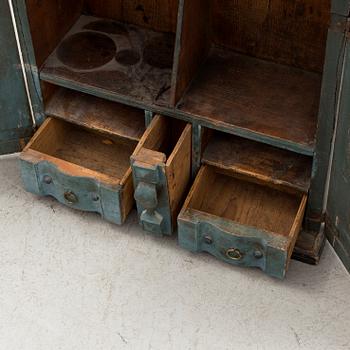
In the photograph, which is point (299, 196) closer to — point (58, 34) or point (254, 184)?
point (254, 184)

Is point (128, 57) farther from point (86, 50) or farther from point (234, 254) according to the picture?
point (234, 254)

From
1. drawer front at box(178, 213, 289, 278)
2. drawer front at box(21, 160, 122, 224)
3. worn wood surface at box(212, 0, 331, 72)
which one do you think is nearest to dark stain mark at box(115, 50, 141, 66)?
worn wood surface at box(212, 0, 331, 72)

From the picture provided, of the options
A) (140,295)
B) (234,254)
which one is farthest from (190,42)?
(140,295)

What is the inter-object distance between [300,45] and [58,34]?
663mm

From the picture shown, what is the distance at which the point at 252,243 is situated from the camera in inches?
79.6

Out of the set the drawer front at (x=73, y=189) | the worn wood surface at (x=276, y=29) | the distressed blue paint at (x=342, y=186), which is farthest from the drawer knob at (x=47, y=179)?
the distressed blue paint at (x=342, y=186)

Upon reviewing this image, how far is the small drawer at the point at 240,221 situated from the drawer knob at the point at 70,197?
0.30 m

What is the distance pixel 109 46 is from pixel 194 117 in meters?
0.39

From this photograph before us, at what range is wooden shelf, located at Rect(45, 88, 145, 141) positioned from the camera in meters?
2.24

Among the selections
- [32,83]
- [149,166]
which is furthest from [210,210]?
[32,83]

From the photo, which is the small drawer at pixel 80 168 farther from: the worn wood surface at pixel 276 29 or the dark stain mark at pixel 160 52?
A: the worn wood surface at pixel 276 29

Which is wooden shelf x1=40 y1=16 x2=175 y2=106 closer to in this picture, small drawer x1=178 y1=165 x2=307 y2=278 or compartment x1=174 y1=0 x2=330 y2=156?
compartment x1=174 y1=0 x2=330 y2=156

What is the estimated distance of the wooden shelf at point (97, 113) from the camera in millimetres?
2238

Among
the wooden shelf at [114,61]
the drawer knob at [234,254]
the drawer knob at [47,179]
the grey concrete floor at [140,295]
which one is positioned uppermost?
the wooden shelf at [114,61]
